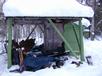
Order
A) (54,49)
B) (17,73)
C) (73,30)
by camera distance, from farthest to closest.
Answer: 1. (73,30)
2. (54,49)
3. (17,73)

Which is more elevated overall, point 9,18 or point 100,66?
point 9,18

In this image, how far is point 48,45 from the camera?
1565 centimetres

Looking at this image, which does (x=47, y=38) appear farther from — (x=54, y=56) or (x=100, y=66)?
(x=100, y=66)

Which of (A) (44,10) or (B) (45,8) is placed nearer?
(A) (44,10)

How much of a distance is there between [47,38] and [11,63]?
9.00 feet

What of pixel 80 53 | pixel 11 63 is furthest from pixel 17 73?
pixel 80 53

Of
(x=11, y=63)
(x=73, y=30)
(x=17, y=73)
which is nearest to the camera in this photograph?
(x=17, y=73)

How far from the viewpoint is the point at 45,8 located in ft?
43.5

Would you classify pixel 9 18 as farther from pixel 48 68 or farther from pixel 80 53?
pixel 80 53

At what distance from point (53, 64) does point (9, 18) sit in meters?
2.75

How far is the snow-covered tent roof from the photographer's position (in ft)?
42.3

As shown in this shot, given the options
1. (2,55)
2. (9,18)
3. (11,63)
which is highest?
(9,18)

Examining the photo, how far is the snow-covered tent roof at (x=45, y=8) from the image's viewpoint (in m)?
12.9

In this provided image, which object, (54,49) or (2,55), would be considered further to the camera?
(2,55)
